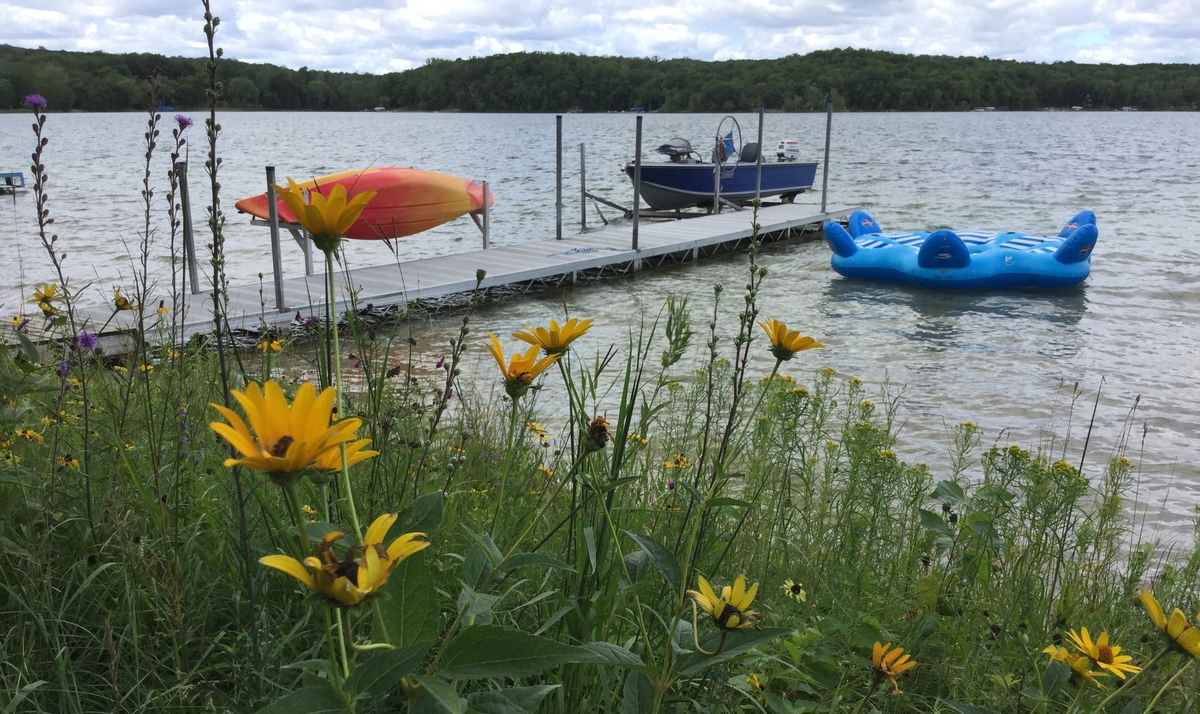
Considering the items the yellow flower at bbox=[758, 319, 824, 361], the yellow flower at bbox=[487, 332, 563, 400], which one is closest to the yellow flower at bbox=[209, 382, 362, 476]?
the yellow flower at bbox=[487, 332, 563, 400]

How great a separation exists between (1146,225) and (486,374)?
17402mm

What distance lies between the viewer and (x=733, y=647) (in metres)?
A: 1.01

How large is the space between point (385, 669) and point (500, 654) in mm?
130

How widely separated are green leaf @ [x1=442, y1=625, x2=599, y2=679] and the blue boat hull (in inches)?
672

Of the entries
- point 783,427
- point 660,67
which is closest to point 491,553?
point 783,427

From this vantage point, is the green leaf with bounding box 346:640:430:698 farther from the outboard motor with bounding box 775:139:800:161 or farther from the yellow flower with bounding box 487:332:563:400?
the outboard motor with bounding box 775:139:800:161

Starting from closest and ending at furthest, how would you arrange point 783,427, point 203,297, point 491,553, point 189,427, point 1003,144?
1. point 491,553
2. point 189,427
3. point 783,427
4. point 203,297
5. point 1003,144

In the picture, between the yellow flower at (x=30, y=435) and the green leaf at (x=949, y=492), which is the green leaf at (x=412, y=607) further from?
the yellow flower at (x=30, y=435)

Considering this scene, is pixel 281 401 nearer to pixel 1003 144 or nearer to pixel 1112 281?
pixel 1112 281

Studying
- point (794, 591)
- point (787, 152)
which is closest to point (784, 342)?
point (794, 591)

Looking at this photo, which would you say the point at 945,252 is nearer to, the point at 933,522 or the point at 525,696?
the point at 933,522

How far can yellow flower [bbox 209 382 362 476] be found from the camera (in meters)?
0.65

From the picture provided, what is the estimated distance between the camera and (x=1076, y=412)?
22.6 ft

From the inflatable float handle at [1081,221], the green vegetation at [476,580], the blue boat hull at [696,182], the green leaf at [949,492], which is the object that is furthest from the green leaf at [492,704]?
the blue boat hull at [696,182]
